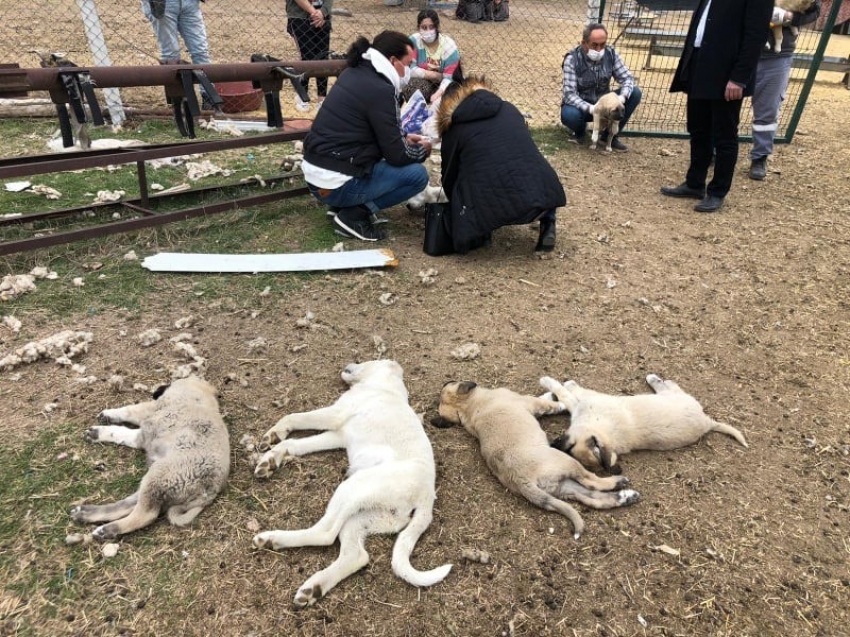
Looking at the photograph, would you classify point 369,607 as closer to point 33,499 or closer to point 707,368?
point 33,499

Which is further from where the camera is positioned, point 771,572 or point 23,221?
point 23,221

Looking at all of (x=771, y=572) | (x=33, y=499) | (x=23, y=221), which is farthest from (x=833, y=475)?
(x=23, y=221)

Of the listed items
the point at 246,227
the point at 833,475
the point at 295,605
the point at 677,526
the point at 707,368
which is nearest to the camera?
the point at 295,605

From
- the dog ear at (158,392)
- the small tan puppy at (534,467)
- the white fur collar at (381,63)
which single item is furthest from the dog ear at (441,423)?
the white fur collar at (381,63)

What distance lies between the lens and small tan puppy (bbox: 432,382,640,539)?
9.50 ft

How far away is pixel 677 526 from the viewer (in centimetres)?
288

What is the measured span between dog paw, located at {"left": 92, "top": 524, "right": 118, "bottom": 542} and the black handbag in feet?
10.8

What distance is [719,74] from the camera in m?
5.69

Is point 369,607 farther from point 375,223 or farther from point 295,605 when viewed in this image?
point 375,223

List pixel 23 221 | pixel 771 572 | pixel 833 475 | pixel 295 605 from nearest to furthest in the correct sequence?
pixel 295 605 < pixel 771 572 < pixel 833 475 < pixel 23 221

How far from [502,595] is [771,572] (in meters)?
1.17

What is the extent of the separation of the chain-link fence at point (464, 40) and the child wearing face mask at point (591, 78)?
734 millimetres

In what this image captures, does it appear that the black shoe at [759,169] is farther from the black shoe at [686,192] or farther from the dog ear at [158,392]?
the dog ear at [158,392]

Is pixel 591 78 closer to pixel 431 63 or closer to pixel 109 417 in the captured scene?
pixel 431 63
